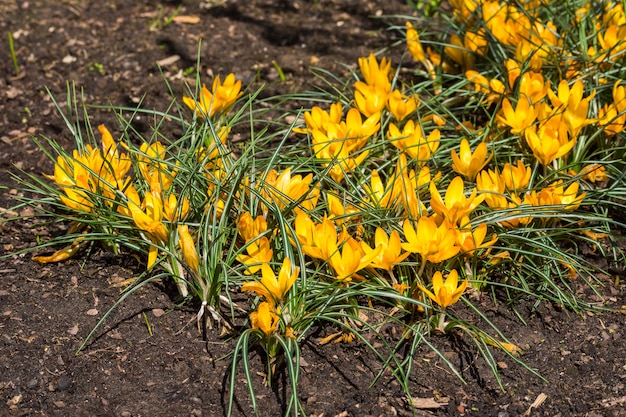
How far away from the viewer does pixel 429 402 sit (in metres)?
2.31

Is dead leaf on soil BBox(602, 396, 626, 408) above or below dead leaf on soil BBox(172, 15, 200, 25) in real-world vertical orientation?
below

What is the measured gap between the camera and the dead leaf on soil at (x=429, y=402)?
2.30m

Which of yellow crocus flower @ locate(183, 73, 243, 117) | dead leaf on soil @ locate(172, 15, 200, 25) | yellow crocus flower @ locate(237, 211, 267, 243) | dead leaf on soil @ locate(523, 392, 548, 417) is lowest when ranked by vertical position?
dead leaf on soil @ locate(523, 392, 548, 417)

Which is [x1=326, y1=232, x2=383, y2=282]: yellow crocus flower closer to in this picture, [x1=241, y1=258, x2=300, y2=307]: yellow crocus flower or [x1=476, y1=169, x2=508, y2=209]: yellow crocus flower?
[x1=241, y1=258, x2=300, y2=307]: yellow crocus flower

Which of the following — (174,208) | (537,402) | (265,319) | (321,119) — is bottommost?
(537,402)

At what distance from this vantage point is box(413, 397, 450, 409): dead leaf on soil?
2305 millimetres

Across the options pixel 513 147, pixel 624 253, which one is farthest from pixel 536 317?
pixel 513 147

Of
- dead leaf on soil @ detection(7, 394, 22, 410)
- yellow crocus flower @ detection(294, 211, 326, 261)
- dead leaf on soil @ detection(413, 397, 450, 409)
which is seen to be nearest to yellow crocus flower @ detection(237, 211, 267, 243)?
yellow crocus flower @ detection(294, 211, 326, 261)

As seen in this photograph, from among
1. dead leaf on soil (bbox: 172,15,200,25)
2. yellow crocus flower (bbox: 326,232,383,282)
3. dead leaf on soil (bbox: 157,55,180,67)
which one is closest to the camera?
yellow crocus flower (bbox: 326,232,383,282)

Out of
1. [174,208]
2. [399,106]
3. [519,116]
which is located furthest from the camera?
[399,106]

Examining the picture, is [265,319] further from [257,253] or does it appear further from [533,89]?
[533,89]

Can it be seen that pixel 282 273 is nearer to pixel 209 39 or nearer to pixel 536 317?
pixel 536 317

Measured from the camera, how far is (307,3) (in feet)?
14.5

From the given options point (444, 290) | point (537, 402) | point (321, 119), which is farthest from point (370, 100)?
point (537, 402)
